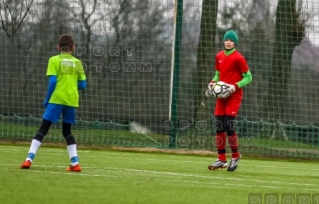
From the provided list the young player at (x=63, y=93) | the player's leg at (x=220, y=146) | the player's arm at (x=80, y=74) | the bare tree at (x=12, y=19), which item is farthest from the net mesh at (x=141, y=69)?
the young player at (x=63, y=93)

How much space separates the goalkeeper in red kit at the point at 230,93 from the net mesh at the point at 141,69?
223 inches

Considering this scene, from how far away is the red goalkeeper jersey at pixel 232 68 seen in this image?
1056cm

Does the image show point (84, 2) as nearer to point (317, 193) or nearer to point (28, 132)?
point (28, 132)

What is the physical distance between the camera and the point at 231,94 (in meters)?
10.5

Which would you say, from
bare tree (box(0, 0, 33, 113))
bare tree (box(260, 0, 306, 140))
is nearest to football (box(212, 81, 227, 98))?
bare tree (box(260, 0, 306, 140))

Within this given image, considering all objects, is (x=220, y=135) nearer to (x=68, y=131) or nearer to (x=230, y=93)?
(x=230, y=93)

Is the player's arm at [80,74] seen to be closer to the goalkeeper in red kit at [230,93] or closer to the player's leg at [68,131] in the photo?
the player's leg at [68,131]

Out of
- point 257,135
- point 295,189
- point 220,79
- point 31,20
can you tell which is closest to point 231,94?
point 220,79

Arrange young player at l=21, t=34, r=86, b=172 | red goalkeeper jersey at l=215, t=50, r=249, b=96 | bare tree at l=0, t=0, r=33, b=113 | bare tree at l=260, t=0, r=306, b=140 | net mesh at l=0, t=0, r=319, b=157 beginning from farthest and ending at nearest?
bare tree at l=260, t=0, r=306, b=140 → bare tree at l=0, t=0, r=33, b=113 → net mesh at l=0, t=0, r=319, b=157 → red goalkeeper jersey at l=215, t=50, r=249, b=96 → young player at l=21, t=34, r=86, b=172

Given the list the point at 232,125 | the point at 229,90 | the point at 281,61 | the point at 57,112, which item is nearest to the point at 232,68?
the point at 229,90

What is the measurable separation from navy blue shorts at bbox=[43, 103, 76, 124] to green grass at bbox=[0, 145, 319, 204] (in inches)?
22.9

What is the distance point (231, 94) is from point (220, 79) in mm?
343

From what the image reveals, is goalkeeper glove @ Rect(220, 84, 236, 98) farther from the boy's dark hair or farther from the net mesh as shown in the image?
the net mesh

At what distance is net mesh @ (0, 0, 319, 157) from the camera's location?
1698 centimetres
